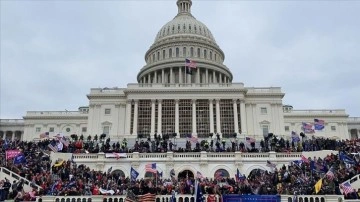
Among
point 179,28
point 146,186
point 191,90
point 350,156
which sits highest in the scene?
point 179,28

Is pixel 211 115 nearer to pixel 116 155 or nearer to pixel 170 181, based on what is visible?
pixel 116 155

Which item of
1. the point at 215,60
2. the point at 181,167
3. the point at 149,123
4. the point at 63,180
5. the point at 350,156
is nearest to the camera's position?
the point at 63,180

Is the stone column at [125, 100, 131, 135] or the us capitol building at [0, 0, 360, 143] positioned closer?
the us capitol building at [0, 0, 360, 143]

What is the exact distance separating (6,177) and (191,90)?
45185 millimetres

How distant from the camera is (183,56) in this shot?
4469 inches

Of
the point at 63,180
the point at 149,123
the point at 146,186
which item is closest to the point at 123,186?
the point at 146,186

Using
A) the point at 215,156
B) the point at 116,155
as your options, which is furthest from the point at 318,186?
the point at 116,155

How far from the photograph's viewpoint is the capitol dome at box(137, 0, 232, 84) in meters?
109

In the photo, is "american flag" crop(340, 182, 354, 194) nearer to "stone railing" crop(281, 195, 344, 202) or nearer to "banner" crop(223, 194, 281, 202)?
"stone railing" crop(281, 195, 344, 202)

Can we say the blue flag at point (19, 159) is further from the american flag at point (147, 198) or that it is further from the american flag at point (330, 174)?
the american flag at point (330, 174)

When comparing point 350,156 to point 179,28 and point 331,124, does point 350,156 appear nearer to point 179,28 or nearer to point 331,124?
point 331,124

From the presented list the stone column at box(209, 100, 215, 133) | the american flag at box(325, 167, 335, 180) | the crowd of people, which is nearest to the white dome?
the stone column at box(209, 100, 215, 133)

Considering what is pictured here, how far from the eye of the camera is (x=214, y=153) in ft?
172

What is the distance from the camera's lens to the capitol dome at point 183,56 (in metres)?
109
